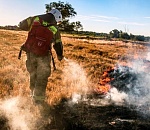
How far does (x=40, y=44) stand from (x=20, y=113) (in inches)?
56.0

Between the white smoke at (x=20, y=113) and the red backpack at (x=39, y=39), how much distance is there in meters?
1.18

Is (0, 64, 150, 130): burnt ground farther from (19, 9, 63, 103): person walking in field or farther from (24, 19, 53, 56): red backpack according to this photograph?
(24, 19, 53, 56): red backpack

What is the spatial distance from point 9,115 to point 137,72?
6410 mm

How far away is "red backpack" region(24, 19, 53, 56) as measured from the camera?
580cm

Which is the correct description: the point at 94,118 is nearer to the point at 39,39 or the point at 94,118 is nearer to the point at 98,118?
the point at 98,118

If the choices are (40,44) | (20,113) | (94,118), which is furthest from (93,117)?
(40,44)

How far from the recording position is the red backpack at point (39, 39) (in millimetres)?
5801

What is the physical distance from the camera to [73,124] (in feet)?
18.2

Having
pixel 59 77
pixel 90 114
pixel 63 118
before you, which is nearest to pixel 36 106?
pixel 63 118

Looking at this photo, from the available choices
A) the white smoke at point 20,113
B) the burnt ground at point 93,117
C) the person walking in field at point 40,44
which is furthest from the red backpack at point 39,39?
the burnt ground at point 93,117

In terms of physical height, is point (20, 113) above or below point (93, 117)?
above

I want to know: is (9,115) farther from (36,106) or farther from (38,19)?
(38,19)

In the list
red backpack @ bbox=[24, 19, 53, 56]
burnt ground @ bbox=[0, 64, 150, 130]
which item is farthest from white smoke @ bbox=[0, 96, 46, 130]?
red backpack @ bbox=[24, 19, 53, 56]

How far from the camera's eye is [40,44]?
5.89 m
